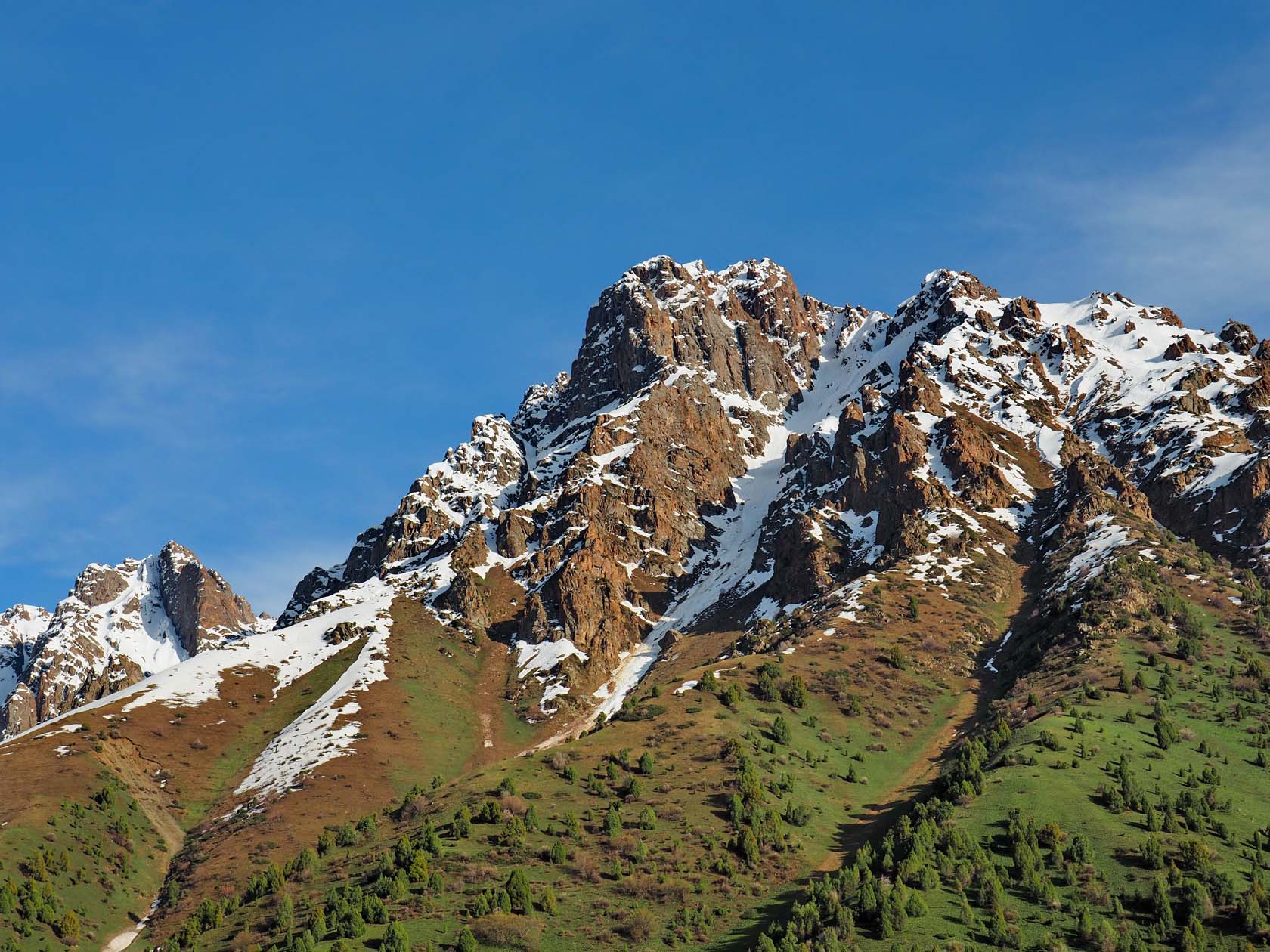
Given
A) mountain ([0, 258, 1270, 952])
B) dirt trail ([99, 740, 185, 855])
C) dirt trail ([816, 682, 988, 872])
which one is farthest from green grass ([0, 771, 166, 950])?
dirt trail ([816, 682, 988, 872])

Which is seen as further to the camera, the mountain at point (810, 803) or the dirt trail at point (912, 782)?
the dirt trail at point (912, 782)

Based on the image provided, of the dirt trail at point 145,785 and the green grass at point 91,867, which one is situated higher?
the dirt trail at point 145,785

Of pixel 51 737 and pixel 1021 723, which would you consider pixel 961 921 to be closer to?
pixel 1021 723

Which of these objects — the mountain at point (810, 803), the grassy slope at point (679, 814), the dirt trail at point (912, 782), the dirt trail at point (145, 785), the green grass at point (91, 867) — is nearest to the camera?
the mountain at point (810, 803)

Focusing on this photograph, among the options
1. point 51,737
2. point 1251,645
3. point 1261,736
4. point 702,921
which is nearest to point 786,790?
point 702,921

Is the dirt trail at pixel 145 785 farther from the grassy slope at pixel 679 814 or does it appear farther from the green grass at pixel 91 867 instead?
the grassy slope at pixel 679 814

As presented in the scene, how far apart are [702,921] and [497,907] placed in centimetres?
1578

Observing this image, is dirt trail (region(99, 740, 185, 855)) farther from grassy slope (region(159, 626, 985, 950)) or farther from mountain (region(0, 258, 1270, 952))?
grassy slope (region(159, 626, 985, 950))

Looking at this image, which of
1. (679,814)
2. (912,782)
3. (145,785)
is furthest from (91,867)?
(912,782)

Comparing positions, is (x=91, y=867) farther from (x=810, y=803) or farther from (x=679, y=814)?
(x=810, y=803)

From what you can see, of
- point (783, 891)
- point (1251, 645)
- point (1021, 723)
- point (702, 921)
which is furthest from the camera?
point (1251, 645)

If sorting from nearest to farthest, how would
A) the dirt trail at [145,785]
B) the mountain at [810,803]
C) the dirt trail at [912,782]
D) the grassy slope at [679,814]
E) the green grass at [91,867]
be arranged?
the mountain at [810,803], the grassy slope at [679,814], the dirt trail at [912,782], the green grass at [91,867], the dirt trail at [145,785]

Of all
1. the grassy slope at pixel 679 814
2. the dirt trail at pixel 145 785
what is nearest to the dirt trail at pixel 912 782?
the grassy slope at pixel 679 814

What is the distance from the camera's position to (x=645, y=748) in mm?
120625
